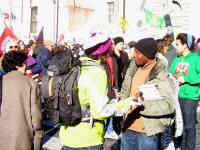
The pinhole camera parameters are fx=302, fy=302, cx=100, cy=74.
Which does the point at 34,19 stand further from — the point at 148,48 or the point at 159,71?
the point at 159,71

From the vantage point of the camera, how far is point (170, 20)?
16.5 metres

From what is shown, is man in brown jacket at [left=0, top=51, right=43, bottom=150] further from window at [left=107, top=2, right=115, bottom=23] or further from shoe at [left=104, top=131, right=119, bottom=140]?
window at [left=107, top=2, right=115, bottom=23]

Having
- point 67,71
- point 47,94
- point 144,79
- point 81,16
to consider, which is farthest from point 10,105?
point 81,16

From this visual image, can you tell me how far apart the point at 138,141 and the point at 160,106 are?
546 millimetres

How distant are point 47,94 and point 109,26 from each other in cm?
1721

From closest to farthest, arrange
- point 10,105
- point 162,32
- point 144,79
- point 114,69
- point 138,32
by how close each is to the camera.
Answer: point 10,105 → point 144,79 → point 114,69 → point 162,32 → point 138,32

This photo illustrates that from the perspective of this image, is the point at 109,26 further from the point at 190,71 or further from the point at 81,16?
the point at 190,71

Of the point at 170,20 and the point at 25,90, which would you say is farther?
the point at 170,20

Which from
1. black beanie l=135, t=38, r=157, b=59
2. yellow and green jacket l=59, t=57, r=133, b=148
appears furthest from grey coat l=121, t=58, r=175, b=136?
yellow and green jacket l=59, t=57, r=133, b=148

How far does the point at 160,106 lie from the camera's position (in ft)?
9.99

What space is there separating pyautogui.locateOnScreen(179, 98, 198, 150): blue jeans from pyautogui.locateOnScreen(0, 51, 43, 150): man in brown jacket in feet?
7.89

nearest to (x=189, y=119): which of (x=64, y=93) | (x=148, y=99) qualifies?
(x=148, y=99)

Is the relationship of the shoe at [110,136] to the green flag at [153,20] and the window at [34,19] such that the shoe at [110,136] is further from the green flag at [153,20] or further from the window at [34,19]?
the window at [34,19]

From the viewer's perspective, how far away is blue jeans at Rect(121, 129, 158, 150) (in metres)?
3.24
